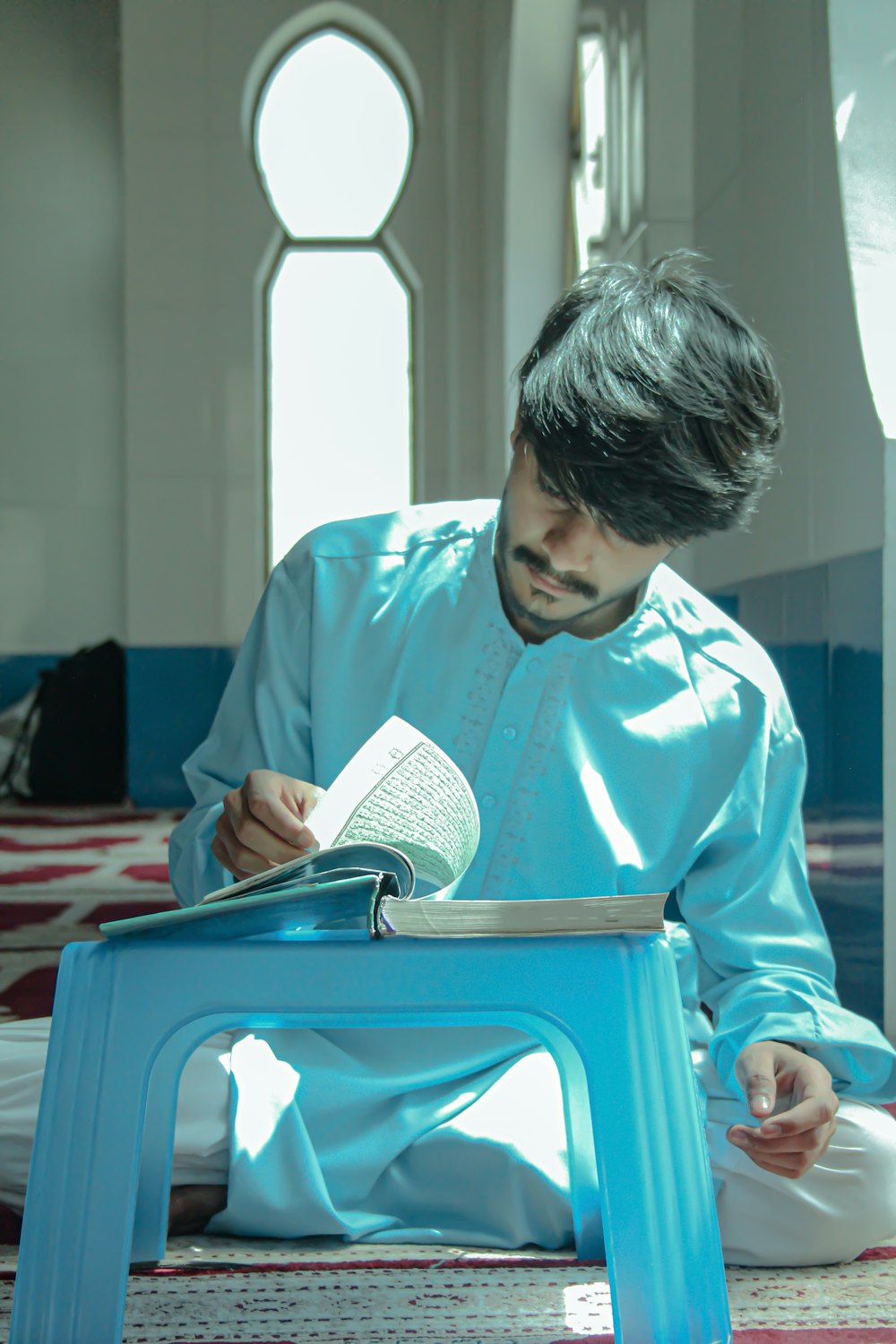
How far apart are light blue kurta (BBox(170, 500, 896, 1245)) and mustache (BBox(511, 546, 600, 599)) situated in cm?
9

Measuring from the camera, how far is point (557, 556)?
1191 millimetres

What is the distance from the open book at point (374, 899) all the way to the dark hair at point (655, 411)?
0.37 m

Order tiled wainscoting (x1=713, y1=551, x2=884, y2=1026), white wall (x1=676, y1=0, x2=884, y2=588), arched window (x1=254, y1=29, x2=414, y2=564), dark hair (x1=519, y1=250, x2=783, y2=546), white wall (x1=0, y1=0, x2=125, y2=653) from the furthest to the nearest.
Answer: white wall (x1=0, y1=0, x2=125, y2=653)
arched window (x1=254, y1=29, x2=414, y2=564)
white wall (x1=676, y1=0, x2=884, y2=588)
tiled wainscoting (x1=713, y1=551, x2=884, y2=1026)
dark hair (x1=519, y1=250, x2=783, y2=546)

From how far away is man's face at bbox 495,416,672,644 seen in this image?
118cm

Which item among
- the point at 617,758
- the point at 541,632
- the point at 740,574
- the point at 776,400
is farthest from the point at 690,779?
the point at 740,574

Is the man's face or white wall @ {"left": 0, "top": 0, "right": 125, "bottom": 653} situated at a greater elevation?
white wall @ {"left": 0, "top": 0, "right": 125, "bottom": 653}

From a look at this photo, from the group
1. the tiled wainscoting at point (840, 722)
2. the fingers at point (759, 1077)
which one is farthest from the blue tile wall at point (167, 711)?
the fingers at point (759, 1077)

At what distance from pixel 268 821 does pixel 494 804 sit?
1.32 ft

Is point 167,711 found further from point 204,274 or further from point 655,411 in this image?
point 655,411

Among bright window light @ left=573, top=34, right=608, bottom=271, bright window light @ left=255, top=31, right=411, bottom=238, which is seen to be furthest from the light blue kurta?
bright window light @ left=255, top=31, right=411, bottom=238

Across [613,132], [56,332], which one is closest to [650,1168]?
[613,132]

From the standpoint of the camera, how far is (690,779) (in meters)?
1.30

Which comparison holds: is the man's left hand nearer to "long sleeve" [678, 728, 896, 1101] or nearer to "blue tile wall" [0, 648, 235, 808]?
"long sleeve" [678, 728, 896, 1101]

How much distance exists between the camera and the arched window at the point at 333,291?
5.89 m
